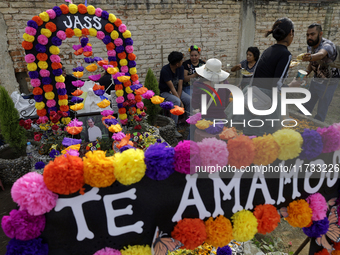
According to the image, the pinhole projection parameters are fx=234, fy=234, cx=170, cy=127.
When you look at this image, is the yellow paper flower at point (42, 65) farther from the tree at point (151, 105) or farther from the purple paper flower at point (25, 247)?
the purple paper flower at point (25, 247)

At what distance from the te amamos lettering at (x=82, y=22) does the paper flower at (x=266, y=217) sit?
10.8 feet

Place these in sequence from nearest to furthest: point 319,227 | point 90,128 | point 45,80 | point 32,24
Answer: point 319,227 < point 32,24 < point 45,80 < point 90,128

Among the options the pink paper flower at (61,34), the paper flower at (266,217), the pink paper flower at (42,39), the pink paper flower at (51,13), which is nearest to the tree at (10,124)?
the pink paper flower at (42,39)

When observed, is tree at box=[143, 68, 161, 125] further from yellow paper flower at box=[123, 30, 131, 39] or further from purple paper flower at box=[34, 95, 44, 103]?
purple paper flower at box=[34, 95, 44, 103]

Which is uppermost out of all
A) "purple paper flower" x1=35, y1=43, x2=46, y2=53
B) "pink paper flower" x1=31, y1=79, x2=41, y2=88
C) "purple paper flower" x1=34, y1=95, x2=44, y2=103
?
"purple paper flower" x1=35, y1=43, x2=46, y2=53

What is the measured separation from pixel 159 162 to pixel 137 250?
1.81 feet

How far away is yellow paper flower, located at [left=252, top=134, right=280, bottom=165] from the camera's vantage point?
145 centimetres

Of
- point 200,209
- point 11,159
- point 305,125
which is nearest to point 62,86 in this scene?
point 11,159

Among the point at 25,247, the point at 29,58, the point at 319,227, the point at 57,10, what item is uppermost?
the point at 57,10

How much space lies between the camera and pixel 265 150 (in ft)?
4.74

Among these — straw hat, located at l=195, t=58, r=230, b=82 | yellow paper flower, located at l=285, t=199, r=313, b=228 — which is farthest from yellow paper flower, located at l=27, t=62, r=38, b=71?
yellow paper flower, located at l=285, t=199, r=313, b=228

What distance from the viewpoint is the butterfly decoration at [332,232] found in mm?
1749

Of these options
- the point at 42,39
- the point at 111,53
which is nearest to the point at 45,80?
the point at 42,39

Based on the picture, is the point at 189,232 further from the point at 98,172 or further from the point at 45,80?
the point at 45,80
